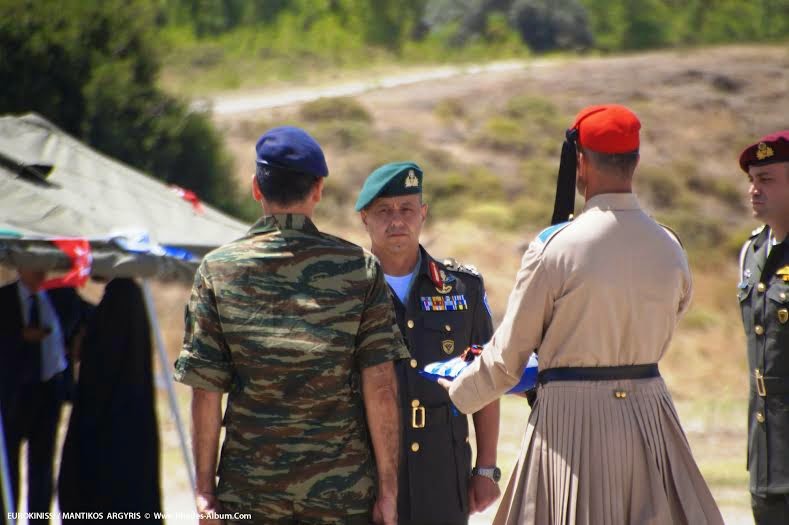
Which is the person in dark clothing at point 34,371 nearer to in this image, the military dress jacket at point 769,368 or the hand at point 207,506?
the hand at point 207,506

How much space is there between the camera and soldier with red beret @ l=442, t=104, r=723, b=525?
3018 mm

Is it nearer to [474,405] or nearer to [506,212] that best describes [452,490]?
[474,405]

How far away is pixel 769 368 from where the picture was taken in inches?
163

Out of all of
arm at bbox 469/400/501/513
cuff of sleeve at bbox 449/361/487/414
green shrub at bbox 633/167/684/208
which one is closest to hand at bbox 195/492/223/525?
cuff of sleeve at bbox 449/361/487/414

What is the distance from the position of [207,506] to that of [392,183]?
147cm

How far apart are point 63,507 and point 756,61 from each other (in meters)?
38.7

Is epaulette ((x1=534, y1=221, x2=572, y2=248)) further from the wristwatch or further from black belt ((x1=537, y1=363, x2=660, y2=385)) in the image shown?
the wristwatch

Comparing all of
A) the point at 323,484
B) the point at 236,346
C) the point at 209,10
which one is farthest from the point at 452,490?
the point at 209,10

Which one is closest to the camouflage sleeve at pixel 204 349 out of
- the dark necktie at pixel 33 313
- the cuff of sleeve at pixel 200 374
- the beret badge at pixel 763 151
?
the cuff of sleeve at pixel 200 374

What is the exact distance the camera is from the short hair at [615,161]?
3121 millimetres

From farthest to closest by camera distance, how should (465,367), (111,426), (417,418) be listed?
1. (111,426)
2. (417,418)
3. (465,367)

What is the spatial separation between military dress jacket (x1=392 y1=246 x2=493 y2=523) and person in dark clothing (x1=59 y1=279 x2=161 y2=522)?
1.85 meters

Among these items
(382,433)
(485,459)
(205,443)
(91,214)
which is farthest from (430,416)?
(91,214)

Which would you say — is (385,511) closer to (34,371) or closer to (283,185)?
(283,185)
